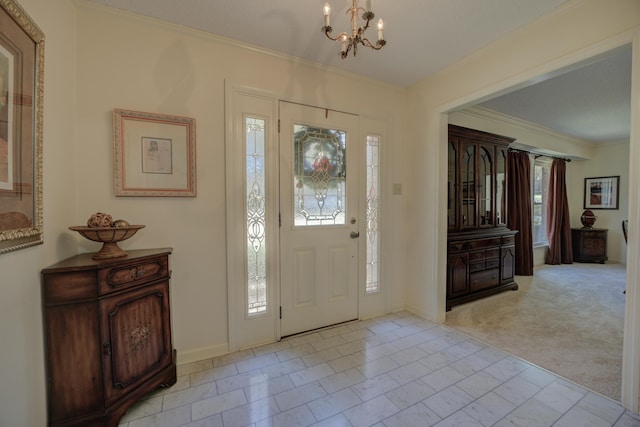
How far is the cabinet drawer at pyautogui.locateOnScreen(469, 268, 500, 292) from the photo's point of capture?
3.35 m

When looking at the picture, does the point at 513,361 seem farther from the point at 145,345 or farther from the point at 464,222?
the point at 145,345

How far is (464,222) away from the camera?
11.0 ft

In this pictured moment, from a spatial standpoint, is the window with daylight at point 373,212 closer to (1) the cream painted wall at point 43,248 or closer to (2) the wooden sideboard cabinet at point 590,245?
(1) the cream painted wall at point 43,248

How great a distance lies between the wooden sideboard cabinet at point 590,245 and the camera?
5527 millimetres

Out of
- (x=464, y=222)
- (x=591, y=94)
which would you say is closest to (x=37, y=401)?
(x=464, y=222)

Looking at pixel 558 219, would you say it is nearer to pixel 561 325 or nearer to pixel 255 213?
pixel 561 325

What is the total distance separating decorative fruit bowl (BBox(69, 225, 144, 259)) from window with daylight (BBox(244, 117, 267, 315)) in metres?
0.91

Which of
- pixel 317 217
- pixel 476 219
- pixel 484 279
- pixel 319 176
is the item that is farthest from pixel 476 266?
pixel 319 176

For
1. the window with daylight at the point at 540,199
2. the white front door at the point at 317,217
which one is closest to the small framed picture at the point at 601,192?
the window with daylight at the point at 540,199

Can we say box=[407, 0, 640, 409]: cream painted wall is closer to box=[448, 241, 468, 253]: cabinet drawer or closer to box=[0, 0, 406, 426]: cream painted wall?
box=[448, 241, 468, 253]: cabinet drawer

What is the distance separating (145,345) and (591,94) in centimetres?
522

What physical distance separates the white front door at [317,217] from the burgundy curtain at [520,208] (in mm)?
3311

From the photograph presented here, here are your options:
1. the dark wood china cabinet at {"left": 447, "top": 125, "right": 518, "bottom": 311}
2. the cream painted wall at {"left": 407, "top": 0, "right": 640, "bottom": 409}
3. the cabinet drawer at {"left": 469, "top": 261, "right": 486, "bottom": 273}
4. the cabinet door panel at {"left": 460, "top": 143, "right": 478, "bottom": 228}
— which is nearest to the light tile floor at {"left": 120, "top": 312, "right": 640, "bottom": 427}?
the cream painted wall at {"left": 407, "top": 0, "right": 640, "bottom": 409}

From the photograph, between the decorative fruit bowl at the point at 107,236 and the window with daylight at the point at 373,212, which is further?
the window with daylight at the point at 373,212
